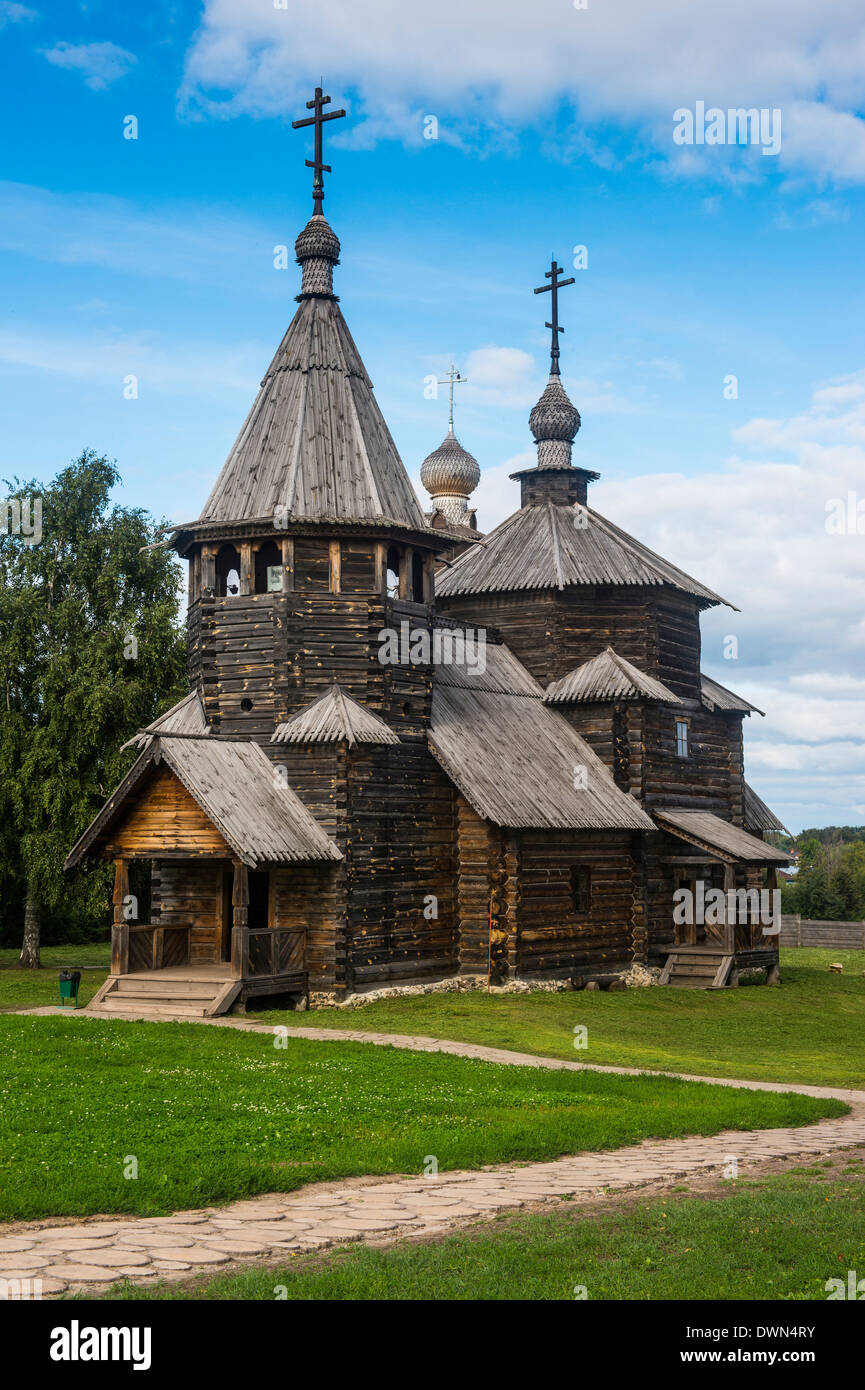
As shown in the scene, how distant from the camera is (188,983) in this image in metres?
22.2

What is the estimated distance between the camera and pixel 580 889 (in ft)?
95.6

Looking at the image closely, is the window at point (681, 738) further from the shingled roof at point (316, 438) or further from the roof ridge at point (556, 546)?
the shingled roof at point (316, 438)

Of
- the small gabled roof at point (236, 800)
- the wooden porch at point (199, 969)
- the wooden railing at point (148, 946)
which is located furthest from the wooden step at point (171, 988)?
the small gabled roof at point (236, 800)

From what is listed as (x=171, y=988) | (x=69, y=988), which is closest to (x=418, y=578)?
(x=171, y=988)

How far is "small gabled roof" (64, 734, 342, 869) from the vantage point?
71.9 feet

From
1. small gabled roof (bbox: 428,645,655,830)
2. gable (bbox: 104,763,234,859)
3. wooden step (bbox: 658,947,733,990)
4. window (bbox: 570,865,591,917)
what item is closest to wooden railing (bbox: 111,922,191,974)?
gable (bbox: 104,763,234,859)

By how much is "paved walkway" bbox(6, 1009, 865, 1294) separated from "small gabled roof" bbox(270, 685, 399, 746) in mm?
12607

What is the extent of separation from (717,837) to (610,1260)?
2396cm

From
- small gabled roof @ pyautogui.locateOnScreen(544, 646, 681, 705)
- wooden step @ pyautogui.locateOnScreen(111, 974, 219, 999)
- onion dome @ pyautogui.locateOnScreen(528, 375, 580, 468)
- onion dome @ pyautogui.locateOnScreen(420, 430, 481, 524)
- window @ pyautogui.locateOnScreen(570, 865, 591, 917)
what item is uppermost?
onion dome @ pyautogui.locateOnScreen(420, 430, 481, 524)

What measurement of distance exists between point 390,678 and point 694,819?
10.2m

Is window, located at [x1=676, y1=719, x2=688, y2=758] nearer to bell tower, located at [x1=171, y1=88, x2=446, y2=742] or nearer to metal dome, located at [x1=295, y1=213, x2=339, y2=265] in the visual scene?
bell tower, located at [x1=171, y1=88, x2=446, y2=742]

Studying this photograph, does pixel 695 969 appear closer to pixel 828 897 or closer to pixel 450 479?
pixel 828 897
